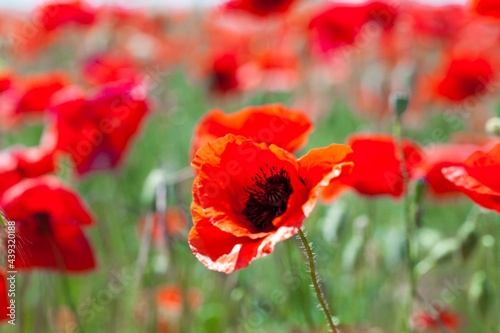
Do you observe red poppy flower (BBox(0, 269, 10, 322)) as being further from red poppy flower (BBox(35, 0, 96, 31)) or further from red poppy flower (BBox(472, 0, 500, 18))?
red poppy flower (BBox(35, 0, 96, 31))

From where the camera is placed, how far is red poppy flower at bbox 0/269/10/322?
831 millimetres

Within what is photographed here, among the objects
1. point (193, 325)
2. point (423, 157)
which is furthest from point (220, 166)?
point (193, 325)

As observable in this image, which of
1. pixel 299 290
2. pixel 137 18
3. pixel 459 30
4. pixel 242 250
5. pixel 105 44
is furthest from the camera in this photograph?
pixel 137 18

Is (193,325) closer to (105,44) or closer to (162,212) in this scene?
(162,212)

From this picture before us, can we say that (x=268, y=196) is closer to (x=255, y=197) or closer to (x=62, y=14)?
(x=255, y=197)

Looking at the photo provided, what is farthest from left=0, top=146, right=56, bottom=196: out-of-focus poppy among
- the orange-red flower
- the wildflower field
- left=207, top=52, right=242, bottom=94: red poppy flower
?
left=207, top=52, right=242, bottom=94: red poppy flower

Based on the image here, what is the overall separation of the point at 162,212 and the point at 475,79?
3.65ft

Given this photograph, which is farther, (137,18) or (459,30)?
(137,18)

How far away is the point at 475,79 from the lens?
1994 millimetres

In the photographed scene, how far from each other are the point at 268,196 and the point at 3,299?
12.1 inches

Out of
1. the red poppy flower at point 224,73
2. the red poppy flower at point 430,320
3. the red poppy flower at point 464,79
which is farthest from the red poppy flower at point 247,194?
the red poppy flower at point 224,73

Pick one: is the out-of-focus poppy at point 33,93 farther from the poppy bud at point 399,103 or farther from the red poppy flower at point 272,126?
the poppy bud at point 399,103

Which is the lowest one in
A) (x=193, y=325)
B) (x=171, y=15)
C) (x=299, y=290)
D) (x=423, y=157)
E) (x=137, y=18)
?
(x=171, y=15)

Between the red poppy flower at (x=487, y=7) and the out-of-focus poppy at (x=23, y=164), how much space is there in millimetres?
715
